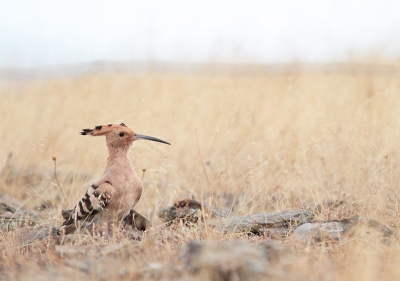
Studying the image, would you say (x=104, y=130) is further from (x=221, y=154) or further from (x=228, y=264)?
(x=221, y=154)

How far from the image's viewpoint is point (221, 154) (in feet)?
23.5

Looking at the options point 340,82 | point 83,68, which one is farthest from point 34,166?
point 83,68

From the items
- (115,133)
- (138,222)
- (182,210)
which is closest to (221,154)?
(182,210)

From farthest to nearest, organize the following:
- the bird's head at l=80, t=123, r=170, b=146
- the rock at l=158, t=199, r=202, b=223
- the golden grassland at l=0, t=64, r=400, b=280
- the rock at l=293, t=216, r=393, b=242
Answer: the rock at l=158, t=199, r=202, b=223 → the bird's head at l=80, t=123, r=170, b=146 → the rock at l=293, t=216, r=393, b=242 → the golden grassland at l=0, t=64, r=400, b=280

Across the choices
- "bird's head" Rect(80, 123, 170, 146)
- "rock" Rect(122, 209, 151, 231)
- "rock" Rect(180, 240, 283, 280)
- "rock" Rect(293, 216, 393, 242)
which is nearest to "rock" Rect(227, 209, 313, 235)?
"rock" Rect(293, 216, 393, 242)

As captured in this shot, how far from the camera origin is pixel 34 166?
7.57 m

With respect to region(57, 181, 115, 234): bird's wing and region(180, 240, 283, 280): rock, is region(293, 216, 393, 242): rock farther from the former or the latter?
region(57, 181, 115, 234): bird's wing

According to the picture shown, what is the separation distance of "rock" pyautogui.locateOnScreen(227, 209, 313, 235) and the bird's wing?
0.92 meters

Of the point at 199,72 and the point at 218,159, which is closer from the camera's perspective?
the point at 218,159

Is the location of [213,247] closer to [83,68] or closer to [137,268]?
[137,268]

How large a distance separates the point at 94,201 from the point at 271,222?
52.8 inches

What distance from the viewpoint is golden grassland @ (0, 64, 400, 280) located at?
337 cm

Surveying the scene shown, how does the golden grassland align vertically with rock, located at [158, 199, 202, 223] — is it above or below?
above

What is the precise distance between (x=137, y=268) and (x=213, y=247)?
523 mm
